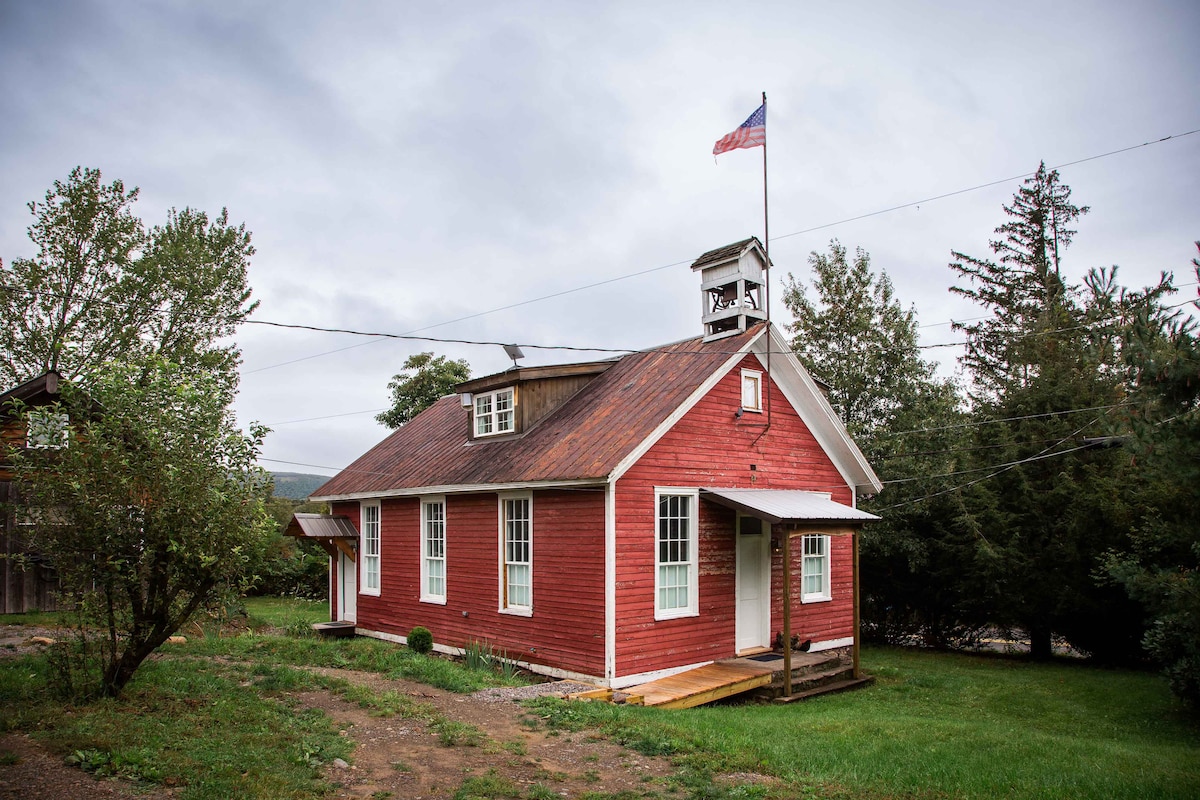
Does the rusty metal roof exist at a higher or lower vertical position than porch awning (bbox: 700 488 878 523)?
higher

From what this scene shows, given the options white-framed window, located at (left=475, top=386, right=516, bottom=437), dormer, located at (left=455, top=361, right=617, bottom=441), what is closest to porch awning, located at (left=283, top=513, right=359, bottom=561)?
dormer, located at (left=455, top=361, right=617, bottom=441)

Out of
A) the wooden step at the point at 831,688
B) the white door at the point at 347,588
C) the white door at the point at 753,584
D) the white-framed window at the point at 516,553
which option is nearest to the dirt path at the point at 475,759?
the white-framed window at the point at 516,553

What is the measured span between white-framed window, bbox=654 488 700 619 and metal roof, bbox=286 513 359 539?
30.6 feet

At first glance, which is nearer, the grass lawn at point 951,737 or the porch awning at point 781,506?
the grass lawn at point 951,737

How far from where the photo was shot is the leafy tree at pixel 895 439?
1988 centimetres

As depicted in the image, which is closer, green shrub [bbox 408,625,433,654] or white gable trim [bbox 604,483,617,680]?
white gable trim [bbox 604,483,617,680]

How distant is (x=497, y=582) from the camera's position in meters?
14.7

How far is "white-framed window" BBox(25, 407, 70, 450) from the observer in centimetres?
838

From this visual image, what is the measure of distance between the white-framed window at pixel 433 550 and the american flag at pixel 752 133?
29.1 ft

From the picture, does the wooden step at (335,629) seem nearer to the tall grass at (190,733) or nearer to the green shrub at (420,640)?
the green shrub at (420,640)

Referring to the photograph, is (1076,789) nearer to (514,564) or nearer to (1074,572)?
(514,564)

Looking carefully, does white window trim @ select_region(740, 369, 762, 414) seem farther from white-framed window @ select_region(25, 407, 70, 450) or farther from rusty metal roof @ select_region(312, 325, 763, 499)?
white-framed window @ select_region(25, 407, 70, 450)

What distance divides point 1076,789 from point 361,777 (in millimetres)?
6648

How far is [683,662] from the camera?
13562mm
